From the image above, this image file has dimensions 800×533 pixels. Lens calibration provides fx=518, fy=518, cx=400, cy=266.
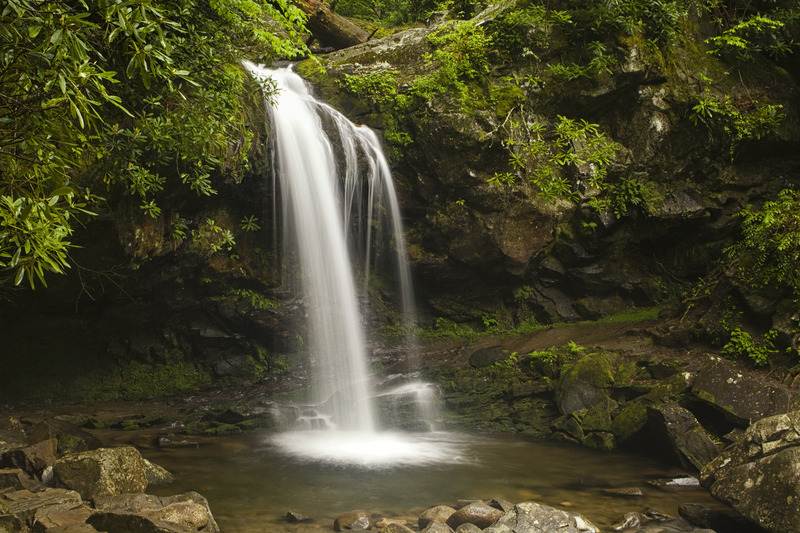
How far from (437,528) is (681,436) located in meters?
4.39

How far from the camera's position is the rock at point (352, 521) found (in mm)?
5152

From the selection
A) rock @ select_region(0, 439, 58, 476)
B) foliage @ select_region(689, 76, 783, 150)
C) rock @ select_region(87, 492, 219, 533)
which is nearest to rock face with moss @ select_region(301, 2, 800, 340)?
foliage @ select_region(689, 76, 783, 150)

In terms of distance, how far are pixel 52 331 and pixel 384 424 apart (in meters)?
7.56

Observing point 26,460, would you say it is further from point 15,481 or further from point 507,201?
point 507,201

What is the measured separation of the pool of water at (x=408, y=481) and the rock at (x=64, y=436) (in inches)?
32.5

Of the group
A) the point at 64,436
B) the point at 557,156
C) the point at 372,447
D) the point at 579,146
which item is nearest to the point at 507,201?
the point at 557,156

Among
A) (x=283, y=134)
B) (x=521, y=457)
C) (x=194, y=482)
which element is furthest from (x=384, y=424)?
(x=283, y=134)

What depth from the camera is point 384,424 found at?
32.1ft

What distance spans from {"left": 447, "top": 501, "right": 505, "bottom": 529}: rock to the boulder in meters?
2.28

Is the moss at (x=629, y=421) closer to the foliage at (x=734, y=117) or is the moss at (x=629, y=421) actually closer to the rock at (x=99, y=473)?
the foliage at (x=734, y=117)

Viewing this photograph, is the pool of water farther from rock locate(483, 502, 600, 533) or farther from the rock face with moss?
the rock face with moss

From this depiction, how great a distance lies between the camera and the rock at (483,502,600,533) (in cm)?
467

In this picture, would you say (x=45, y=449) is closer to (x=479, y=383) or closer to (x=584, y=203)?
(x=479, y=383)

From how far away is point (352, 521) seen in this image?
5.20m
